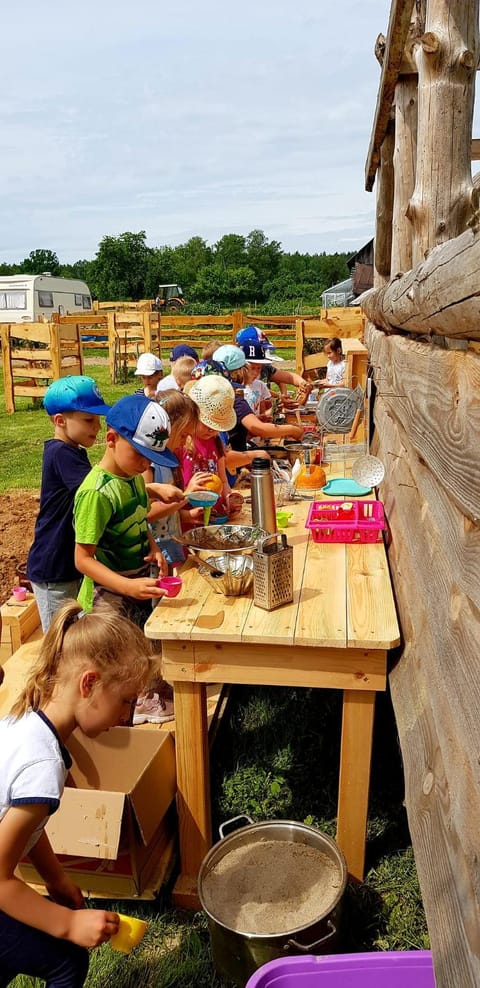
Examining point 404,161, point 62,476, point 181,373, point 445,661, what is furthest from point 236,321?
point 445,661

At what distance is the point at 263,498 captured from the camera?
3.67 meters

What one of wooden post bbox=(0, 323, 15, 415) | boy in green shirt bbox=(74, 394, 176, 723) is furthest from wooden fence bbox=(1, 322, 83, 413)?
boy in green shirt bbox=(74, 394, 176, 723)

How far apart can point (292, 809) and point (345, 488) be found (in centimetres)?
Result: 201

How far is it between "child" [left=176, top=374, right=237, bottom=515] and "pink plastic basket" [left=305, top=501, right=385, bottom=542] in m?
0.81

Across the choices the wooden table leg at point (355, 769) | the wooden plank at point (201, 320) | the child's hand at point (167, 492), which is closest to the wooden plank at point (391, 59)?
the child's hand at point (167, 492)

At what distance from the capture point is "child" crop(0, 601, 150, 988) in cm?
187

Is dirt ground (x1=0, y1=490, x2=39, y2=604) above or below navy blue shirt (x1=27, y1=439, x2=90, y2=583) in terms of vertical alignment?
below

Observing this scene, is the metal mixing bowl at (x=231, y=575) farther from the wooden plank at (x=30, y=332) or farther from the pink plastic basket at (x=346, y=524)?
the wooden plank at (x=30, y=332)

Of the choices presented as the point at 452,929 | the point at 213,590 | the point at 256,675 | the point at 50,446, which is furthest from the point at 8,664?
the point at 452,929

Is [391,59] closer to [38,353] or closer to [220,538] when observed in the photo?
[220,538]

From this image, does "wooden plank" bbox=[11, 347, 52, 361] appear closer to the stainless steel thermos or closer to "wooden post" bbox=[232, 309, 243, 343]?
"wooden post" bbox=[232, 309, 243, 343]

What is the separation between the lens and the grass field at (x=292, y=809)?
2.65m

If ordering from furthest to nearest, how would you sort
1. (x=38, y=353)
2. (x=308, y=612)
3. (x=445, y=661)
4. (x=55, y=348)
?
1. (x=38, y=353)
2. (x=55, y=348)
3. (x=308, y=612)
4. (x=445, y=661)

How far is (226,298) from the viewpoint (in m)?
54.8
